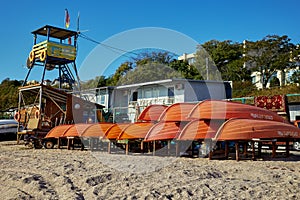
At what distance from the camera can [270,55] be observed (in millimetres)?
32469

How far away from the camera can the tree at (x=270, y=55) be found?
31.3 meters

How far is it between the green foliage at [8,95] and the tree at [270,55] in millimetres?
25676

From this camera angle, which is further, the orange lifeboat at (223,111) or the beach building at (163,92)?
the beach building at (163,92)

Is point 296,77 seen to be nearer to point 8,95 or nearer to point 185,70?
point 185,70

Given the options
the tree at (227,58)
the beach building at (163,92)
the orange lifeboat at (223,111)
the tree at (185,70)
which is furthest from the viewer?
the tree at (227,58)

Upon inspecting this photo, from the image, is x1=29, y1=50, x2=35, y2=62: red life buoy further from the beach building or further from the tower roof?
the beach building

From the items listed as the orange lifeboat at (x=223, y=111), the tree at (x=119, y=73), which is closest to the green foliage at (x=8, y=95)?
the tree at (x=119, y=73)

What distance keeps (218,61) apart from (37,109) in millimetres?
27882

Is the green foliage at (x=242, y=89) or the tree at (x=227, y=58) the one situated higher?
the tree at (x=227, y=58)

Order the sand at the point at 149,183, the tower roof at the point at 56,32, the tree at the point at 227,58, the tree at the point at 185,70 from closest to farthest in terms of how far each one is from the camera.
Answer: the sand at the point at 149,183 → the tower roof at the point at 56,32 → the tree at the point at 185,70 → the tree at the point at 227,58

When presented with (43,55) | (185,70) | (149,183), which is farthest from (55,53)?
(149,183)

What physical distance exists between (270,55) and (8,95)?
3084cm

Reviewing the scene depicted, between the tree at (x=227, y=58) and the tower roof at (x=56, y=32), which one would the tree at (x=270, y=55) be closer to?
the tree at (x=227, y=58)

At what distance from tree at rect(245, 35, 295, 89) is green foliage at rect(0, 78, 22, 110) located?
25.7m
